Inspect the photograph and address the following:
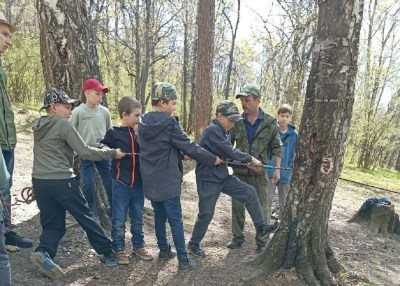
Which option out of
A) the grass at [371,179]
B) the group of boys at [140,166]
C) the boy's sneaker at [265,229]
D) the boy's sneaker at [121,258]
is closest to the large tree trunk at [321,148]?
the boy's sneaker at [265,229]

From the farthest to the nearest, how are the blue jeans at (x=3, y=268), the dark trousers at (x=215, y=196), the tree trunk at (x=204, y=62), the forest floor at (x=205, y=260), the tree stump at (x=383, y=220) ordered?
the tree trunk at (x=204, y=62) < the tree stump at (x=383, y=220) < the dark trousers at (x=215, y=196) < the forest floor at (x=205, y=260) < the blue jeans at (x=3, y=268)

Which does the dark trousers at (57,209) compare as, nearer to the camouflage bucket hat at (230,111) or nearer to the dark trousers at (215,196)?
the dark trousers at (215,196)

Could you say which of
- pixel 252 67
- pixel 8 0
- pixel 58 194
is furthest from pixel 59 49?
pixel 252 67

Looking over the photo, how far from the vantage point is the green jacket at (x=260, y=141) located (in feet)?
14.5

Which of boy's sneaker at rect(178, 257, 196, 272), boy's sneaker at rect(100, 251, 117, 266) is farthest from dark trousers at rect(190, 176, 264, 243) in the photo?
boy's sneaker at rect(100, 251, 117, 266)

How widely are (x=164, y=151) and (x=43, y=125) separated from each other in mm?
1149

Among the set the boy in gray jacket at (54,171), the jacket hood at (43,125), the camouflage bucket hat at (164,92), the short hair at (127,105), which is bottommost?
the boy in gray jacket at (54,171)

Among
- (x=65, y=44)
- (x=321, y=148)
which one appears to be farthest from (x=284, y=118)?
(x=65, y=44)

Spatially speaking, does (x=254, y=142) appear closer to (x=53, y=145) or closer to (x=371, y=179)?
(x=53, y=145)

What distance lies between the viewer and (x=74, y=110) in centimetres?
447

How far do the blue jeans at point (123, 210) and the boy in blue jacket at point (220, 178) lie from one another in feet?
2.30

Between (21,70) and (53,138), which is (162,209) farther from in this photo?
(21,70)

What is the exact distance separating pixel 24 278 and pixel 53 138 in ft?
4.30

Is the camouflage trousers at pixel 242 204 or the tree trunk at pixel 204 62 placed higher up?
the tree trunk at pixel 204 62
